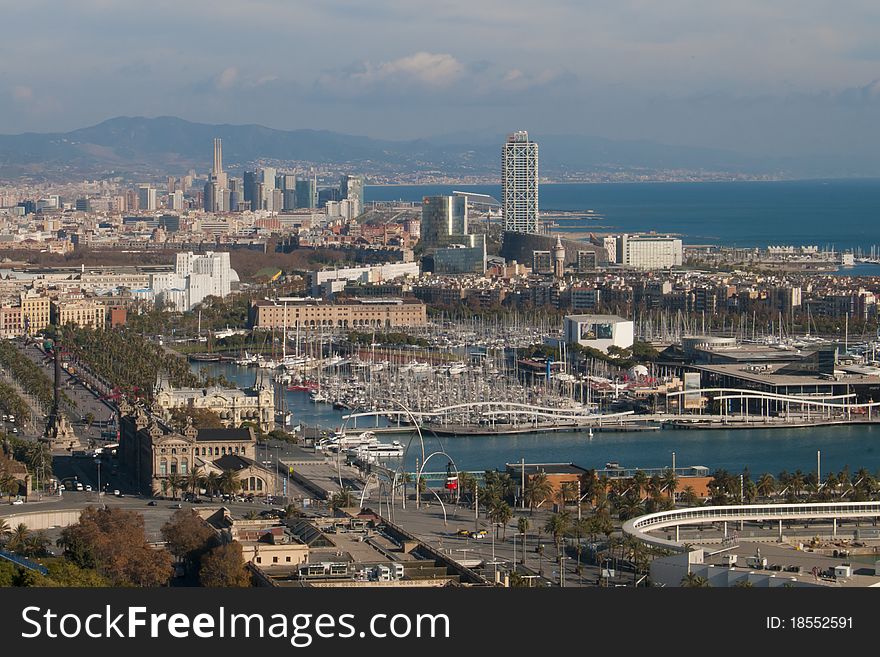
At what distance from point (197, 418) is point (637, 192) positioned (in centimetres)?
11656

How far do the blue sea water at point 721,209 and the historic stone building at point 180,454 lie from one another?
50831 mm

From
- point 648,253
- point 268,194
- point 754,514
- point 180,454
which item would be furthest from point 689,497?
point 268,194

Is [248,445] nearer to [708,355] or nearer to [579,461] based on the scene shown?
[579,461]

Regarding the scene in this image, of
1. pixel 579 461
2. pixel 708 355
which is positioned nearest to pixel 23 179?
pixel 708 355

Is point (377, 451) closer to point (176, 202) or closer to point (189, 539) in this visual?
point (189, 539)

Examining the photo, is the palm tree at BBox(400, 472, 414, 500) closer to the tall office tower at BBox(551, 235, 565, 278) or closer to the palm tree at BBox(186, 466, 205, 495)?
the palm tree at BBox(186, 466, 205, 495)

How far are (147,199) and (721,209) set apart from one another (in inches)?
1207

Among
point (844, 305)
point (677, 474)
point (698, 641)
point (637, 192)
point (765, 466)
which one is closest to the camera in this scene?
point (698, 641)

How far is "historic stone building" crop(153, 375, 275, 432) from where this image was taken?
86.5 ft

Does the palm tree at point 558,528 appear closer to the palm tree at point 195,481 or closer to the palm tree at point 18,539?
the palm tree at point 195,481

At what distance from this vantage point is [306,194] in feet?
324

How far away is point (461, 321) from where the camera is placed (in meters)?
43.9

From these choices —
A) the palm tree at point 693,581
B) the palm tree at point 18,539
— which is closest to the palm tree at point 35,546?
the palm tree at point 18,539

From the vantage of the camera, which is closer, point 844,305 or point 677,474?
point 677,474
